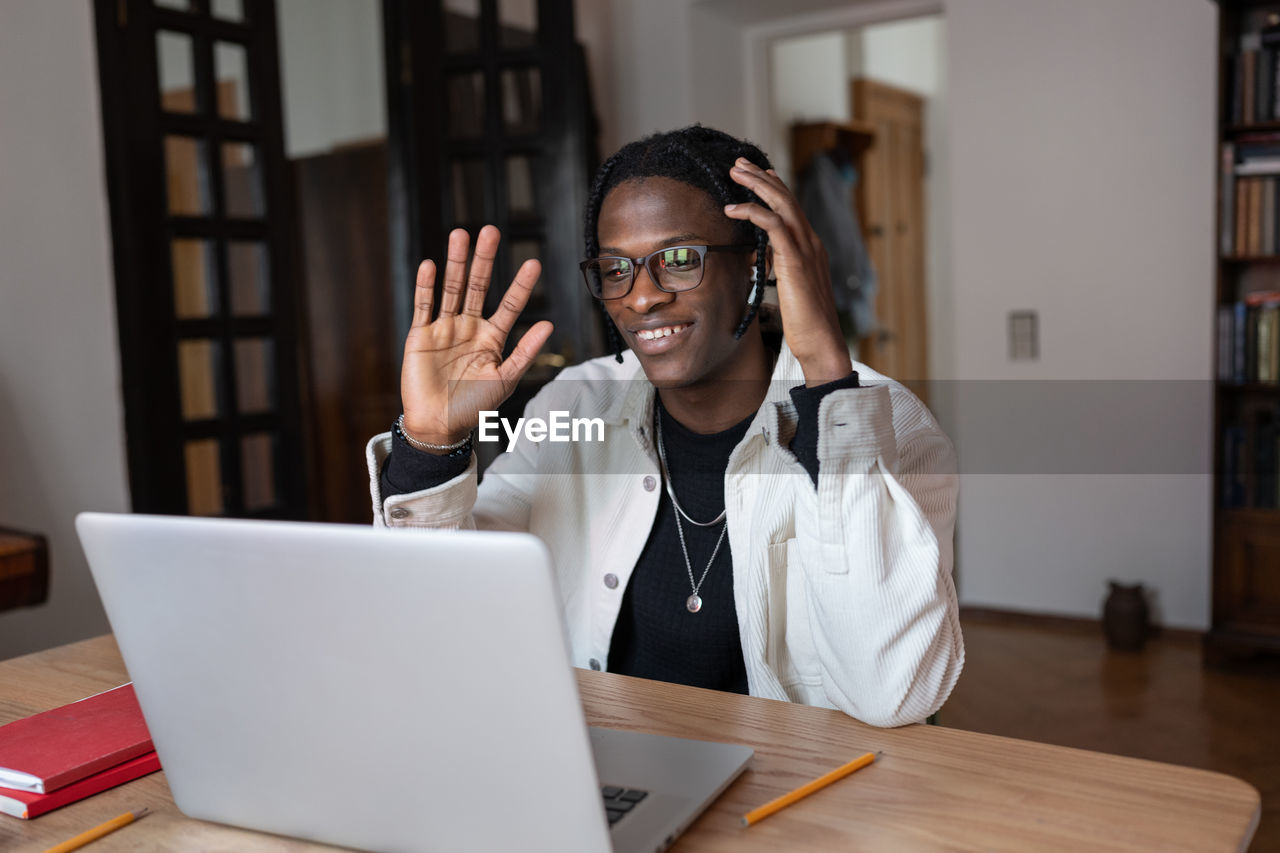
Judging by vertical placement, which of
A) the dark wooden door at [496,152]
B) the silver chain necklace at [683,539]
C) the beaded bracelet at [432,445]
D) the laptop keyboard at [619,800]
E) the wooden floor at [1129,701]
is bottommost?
the wooden floor at [1129,701]

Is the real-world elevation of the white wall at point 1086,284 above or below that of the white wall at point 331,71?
below

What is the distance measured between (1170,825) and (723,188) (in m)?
0.83

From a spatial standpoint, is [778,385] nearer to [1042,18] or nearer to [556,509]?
[556,509]

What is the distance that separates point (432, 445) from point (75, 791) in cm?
50

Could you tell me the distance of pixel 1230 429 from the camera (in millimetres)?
3246

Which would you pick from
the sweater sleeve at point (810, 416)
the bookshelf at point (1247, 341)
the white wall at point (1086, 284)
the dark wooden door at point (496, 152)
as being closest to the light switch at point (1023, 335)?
the white wall at point (1086, 284)

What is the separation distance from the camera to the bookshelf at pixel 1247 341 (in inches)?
124

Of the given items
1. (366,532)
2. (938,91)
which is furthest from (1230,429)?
(938,91)

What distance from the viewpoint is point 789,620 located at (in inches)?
49.3

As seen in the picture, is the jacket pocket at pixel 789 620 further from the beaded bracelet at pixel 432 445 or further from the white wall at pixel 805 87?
the white wall at pixel 805 87

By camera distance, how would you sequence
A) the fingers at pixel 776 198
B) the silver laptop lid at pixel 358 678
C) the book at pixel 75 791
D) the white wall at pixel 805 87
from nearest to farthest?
the silver laptop lid at pixel 358 678 < the book at pixel 75 791 < the fingers at pixel 776 198 < the white wall at pixel 805 87

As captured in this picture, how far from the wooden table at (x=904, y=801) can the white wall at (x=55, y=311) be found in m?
1.94

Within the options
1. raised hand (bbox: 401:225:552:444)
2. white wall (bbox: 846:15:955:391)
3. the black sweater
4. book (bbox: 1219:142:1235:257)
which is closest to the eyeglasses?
raised hand (bbox: 401:225:552:444)

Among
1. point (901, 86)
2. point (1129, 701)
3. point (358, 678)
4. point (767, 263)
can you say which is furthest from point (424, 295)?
point (901, 86)
